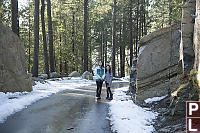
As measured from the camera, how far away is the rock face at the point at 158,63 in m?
8.20

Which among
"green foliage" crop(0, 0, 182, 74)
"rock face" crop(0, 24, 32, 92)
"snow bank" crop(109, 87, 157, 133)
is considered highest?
"green foliage" crop(0, 0, 182, 74)

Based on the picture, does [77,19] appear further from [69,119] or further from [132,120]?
[132,120]

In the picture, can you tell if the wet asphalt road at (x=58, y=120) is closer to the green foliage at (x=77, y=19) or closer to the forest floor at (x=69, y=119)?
the forest floor at (x=69, y=119)

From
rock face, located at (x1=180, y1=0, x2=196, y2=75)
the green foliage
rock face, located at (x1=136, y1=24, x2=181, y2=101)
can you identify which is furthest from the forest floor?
the green foliage

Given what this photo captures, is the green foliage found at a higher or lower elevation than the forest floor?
higher

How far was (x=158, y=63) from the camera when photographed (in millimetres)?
8438

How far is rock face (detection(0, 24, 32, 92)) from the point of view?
985cm

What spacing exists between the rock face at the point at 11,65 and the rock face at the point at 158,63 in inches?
254

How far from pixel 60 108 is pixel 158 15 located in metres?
33.0

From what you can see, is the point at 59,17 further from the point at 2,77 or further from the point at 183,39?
the point at 183,39

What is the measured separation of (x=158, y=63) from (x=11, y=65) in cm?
750

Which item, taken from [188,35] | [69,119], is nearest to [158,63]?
[188,35]

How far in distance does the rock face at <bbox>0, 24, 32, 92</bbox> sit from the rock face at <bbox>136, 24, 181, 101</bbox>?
6.46 metres

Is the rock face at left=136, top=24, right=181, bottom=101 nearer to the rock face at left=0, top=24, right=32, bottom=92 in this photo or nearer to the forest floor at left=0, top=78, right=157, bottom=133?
the forest floor at left=0, top=78, right=157, bottom=133
